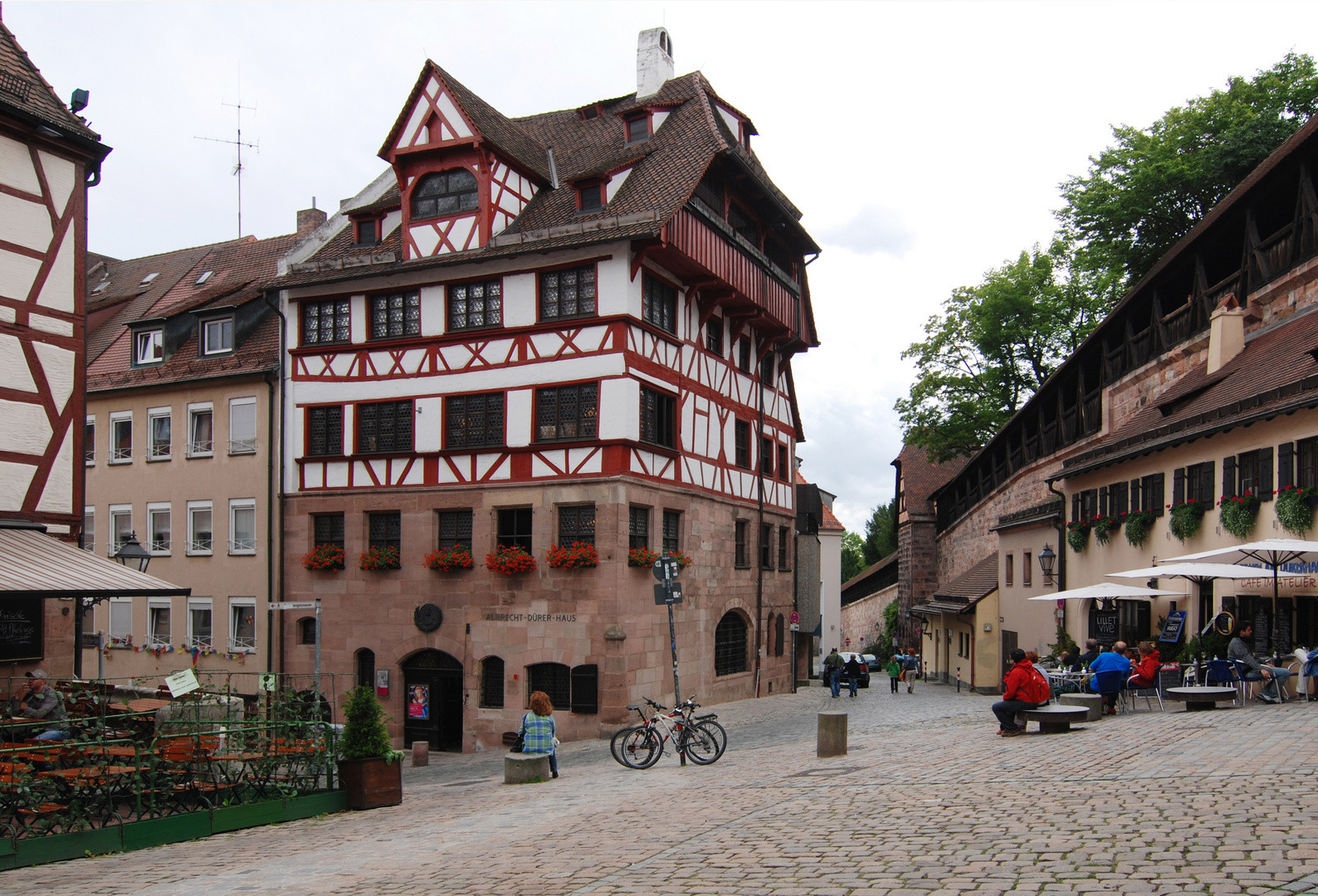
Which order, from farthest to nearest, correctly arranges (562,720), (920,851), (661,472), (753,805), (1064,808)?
(661,472), (562,720), (753,805), (1064,808), (920,851)

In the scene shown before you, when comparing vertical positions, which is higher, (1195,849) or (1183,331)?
(1183,331)

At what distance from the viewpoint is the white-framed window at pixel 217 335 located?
31.1 m

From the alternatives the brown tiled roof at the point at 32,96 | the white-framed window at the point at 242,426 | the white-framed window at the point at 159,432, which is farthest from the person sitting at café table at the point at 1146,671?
the white-framed window at the point at 159,432

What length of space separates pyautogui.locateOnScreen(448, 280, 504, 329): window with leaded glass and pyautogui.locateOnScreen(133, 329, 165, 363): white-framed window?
1073 centimetres

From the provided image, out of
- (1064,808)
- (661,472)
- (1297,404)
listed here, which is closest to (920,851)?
(1064,808)

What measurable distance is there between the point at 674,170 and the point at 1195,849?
21477mm

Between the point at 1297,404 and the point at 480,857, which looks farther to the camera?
the point at 1297,404

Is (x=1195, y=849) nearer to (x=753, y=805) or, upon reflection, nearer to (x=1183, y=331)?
(x=753, y=805)

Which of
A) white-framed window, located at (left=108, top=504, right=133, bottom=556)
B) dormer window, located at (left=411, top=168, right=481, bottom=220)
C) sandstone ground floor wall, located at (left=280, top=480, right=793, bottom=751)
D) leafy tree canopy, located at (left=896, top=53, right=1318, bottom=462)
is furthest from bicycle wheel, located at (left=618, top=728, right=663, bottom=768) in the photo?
leafy tree canopy, located at (left=896, top=53, right=1318, bottom=462)

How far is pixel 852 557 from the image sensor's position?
114938 mm

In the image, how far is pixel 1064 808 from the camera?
9.43 metres

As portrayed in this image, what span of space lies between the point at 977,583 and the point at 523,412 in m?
21.1

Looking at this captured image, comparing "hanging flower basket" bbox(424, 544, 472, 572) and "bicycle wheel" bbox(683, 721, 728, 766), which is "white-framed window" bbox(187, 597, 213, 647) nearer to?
"hanging flower basket" bbox(424, 544, 472, 572)

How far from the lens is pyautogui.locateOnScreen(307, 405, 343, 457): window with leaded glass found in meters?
28.2
